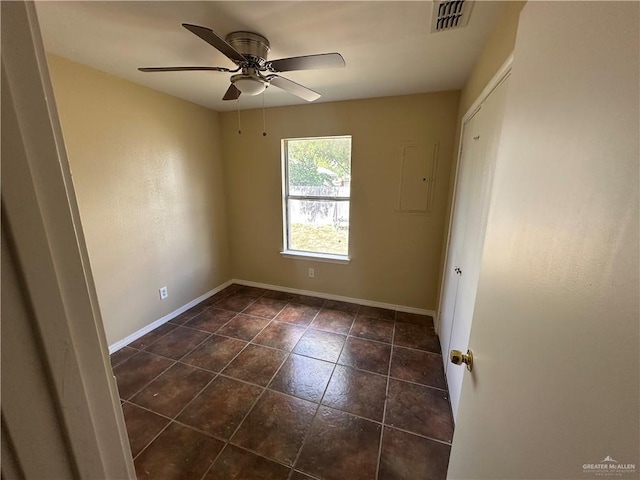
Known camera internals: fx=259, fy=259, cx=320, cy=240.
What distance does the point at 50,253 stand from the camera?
35 centimetres

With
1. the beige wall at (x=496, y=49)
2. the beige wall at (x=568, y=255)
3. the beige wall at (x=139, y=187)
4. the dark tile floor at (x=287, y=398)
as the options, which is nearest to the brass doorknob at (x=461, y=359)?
the beige wall at (x=568, y=255)

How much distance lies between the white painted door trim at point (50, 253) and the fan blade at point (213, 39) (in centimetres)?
98

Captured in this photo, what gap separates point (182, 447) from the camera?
1494 millimetres

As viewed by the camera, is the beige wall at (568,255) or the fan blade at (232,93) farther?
the fan blade at (232,93)

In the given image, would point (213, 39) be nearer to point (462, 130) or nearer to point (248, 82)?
point (248, 82)

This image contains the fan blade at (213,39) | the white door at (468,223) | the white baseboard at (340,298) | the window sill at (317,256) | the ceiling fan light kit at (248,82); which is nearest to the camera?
the fan blade at (213,39)

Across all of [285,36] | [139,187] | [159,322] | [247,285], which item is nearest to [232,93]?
[285,36]

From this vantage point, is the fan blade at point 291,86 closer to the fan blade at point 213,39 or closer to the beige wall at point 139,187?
the fan blade at point 213,39

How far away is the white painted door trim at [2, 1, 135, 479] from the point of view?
1.01ft

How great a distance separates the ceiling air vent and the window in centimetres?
148

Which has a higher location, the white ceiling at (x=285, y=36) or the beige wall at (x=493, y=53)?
the white ceiling at (x=285, y=36)

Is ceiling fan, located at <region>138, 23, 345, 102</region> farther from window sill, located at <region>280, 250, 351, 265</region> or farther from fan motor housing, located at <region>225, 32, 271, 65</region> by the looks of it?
window sill, located at <region>280, 250, 351, 265</region>

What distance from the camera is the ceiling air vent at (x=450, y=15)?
125 centimetres

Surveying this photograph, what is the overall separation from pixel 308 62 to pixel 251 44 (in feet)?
1.20
